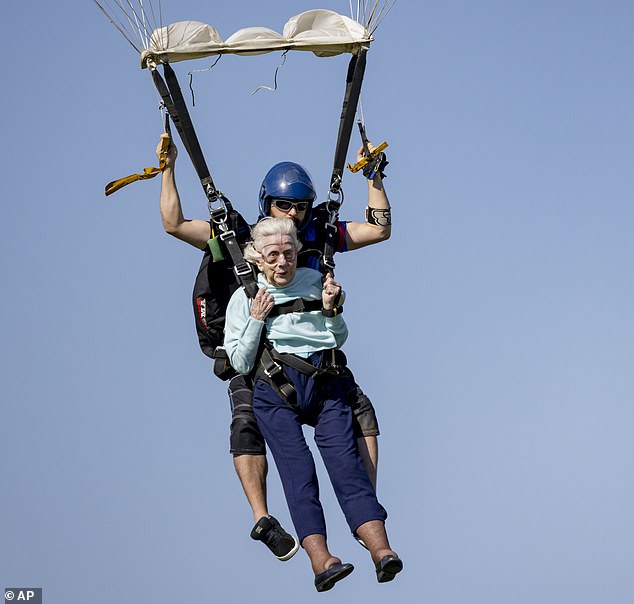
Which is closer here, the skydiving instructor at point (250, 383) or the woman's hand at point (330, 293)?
the woman's hand at point (330, 293)

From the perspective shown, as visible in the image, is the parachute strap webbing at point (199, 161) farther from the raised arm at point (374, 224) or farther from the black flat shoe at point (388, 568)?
the black flat shoe at point (388, 568)

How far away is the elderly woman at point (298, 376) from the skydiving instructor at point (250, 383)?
23cm

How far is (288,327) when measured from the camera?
9.97m

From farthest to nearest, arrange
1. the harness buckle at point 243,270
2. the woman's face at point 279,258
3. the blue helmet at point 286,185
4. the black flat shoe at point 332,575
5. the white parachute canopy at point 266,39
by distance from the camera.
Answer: the white parachute canopy at point 266,39, the blue helmet at point 286,185, the harness buckle at point 243,270, the woman's face at point 279,258, the black flat shoe at point 332,575

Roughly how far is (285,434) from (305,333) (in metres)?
0.75

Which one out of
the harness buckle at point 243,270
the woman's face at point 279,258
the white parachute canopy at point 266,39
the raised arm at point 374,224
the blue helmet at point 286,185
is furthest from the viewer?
the raised arm at point 374,224

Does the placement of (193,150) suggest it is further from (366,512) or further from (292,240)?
(366,512)

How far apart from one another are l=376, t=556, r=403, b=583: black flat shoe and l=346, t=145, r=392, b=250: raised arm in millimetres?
2573

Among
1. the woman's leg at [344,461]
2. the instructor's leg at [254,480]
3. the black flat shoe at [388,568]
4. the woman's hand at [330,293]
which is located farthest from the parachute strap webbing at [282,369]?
the black flat shoe at [388,568]

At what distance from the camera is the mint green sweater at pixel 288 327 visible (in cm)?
993

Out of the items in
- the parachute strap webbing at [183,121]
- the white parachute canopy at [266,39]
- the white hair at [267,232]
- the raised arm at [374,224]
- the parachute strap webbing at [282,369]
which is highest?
the white parachute canopy at [266,39]

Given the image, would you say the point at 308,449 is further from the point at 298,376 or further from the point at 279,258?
the point at 279,258

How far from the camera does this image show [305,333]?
1000cm

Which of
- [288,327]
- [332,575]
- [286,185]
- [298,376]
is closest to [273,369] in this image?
[298,376]
